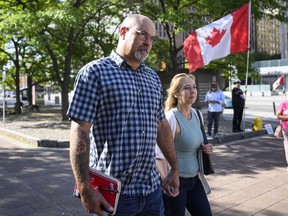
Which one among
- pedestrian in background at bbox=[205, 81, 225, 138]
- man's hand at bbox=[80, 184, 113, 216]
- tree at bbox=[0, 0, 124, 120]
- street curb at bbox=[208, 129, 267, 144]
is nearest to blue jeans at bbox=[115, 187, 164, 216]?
man's hand at bbox=[80, 184, 113, 216]

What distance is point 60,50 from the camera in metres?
21.3

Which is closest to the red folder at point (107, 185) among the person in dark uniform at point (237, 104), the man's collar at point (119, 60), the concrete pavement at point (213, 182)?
the man's collar at point (119, 60)

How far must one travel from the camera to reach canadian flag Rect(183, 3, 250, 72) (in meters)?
9.87

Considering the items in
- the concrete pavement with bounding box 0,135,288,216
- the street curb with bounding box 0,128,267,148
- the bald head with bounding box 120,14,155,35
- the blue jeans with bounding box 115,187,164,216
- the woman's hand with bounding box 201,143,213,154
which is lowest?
the concrete pavement with bounding box 0,135,288,216

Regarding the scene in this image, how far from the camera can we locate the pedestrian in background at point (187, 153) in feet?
9.55

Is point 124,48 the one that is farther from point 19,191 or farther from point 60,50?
point 60,50

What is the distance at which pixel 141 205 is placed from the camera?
2.20 m

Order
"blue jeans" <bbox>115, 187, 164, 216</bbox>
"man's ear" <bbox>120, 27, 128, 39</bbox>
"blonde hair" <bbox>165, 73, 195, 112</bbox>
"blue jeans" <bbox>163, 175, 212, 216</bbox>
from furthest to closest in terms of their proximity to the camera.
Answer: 1. "blonde hair" <bbox>165, 73, 195, 112</bbox>
2. "blue jeans" <bbox>163, 175, 212, 216</bbox>
3. "man's ear" <bbox>120, 27, 128, 39</bbox>
4. "blue jeans" <bbox>115, 187, 164, 216</bbox>

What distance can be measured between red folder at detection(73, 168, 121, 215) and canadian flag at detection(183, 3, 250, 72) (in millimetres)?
8251

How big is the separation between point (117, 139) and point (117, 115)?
0.47 ft

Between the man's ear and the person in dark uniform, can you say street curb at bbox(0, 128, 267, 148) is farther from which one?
the man's ear

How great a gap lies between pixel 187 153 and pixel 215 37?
750 cm

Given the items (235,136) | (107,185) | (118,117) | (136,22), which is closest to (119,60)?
(136,22)

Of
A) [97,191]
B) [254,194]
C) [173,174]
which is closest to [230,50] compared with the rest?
[254,194]
